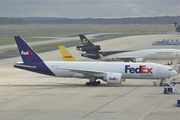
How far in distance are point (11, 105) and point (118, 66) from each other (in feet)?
59.6

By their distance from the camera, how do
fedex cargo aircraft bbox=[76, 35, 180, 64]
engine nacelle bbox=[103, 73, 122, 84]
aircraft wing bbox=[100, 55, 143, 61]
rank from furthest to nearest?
1. aircraft wing bbox=[100, 55, 143, 61]
2. fedex cargo aircraft bbox=[76, 35, 180, 64]
3. engine nacelle bbox=[103, 73, 122, 84]

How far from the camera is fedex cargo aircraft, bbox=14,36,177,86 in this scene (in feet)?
147

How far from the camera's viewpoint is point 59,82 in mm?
49625

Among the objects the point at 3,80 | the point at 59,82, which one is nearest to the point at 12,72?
the point at 3,80

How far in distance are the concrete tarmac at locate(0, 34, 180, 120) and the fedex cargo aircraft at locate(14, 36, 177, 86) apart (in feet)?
4.97

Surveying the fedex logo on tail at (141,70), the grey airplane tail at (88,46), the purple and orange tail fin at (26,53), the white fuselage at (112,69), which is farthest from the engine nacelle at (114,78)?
the grey airplane tail at (88,46)

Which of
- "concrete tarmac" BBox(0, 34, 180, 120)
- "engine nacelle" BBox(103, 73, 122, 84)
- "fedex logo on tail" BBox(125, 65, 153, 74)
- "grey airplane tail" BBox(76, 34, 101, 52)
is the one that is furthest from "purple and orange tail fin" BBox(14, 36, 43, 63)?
"grey airplane tail" BBox(76, 34, 101, 52)

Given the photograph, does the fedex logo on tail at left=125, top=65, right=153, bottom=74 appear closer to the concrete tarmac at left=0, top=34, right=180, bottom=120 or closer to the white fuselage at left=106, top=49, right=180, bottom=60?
the concrete tarmac at left=0, top=34, right=180, bottom=120

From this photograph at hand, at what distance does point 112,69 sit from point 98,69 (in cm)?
215

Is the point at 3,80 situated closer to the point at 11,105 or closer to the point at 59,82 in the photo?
the point at 59,82

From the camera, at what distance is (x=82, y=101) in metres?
35.2

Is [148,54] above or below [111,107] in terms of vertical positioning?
above

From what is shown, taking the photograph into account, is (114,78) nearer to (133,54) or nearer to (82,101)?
(82,101)

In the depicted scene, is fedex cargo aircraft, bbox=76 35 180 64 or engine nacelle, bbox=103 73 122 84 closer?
engine nacelle, bbox=103 73 122 84
